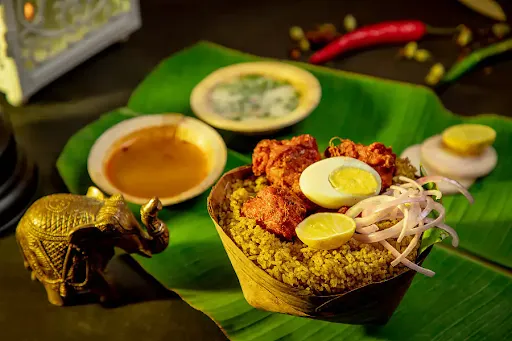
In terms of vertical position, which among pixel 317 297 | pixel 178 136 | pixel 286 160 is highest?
pixel 286 160

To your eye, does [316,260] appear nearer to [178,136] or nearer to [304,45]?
[178,136]

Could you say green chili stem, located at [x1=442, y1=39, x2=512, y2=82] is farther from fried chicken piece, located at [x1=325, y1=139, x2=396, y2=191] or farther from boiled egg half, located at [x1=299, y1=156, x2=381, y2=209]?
boiled egg half, located at [x1=299, y1=156, x2=381, y2=209]

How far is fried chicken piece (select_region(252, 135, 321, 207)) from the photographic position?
2.37 metres

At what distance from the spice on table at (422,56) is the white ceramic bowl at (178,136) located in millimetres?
1624

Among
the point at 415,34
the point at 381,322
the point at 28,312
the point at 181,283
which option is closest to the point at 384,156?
the point at 381,322

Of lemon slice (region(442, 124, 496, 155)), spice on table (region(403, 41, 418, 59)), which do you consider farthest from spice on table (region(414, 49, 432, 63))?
lemon slice (region(442, 124, 496, 155))

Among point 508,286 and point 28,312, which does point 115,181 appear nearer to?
point 28,312

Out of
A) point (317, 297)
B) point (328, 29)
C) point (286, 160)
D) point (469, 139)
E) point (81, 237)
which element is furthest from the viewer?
point (328, 29)

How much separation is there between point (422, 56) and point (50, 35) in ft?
7.70

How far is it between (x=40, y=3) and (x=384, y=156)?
2216mm

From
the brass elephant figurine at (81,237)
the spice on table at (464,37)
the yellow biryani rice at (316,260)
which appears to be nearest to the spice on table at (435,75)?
the spice on table at (464,37)

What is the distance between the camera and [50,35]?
3549mm

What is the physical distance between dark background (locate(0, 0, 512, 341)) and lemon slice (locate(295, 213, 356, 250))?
60 cm

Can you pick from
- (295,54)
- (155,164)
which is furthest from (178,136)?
(295,54)
